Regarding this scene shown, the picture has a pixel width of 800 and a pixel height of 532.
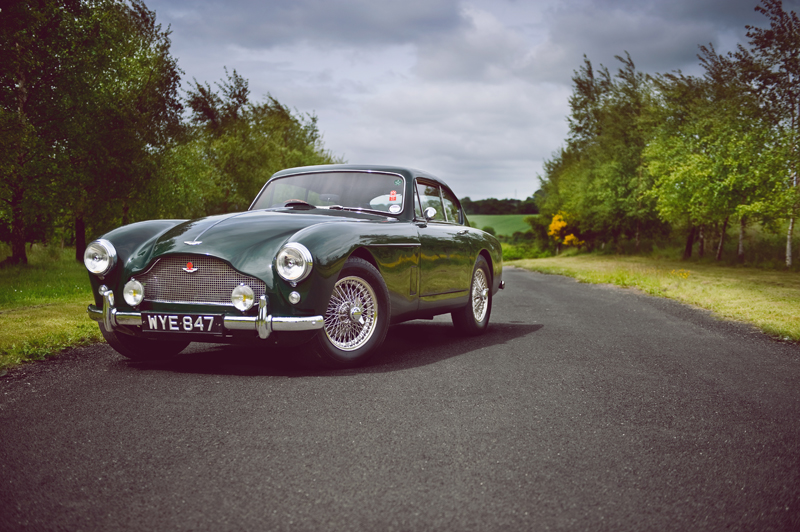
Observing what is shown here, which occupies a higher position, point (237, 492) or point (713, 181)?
point (713, 181)

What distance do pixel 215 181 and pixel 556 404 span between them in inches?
1111

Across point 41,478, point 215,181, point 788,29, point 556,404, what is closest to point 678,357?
point 556,404

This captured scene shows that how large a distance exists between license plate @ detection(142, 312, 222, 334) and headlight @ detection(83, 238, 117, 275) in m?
0.58

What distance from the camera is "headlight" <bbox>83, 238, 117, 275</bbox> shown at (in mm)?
5133

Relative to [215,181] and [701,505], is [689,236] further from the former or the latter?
[701,505]

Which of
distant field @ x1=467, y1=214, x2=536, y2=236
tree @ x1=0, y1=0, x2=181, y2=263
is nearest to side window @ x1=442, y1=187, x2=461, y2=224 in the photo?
tree @ x1=0, y1=0, x2=181, y2=263

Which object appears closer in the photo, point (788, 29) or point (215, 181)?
point (788, 29)

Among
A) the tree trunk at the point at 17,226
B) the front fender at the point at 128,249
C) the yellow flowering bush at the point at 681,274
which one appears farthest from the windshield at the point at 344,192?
the tree trunk at the point at 17,226

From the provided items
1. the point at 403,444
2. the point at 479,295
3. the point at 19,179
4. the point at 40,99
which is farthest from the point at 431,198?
the point at 40,99

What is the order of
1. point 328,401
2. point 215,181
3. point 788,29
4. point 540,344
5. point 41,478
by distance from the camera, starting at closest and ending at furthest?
point 41,478 → point 328,401 → point 540,344 → point 788,29 → point 215,181

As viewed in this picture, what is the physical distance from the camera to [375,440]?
3.38 meters

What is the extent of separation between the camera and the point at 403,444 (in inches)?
131

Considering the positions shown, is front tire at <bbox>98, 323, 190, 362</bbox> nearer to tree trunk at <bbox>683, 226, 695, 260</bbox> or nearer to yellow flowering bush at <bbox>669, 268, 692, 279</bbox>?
yellow flowering bush at <bbox>669, 268, 692, 279</bbox>

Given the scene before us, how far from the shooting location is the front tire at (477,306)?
732 centimetres
